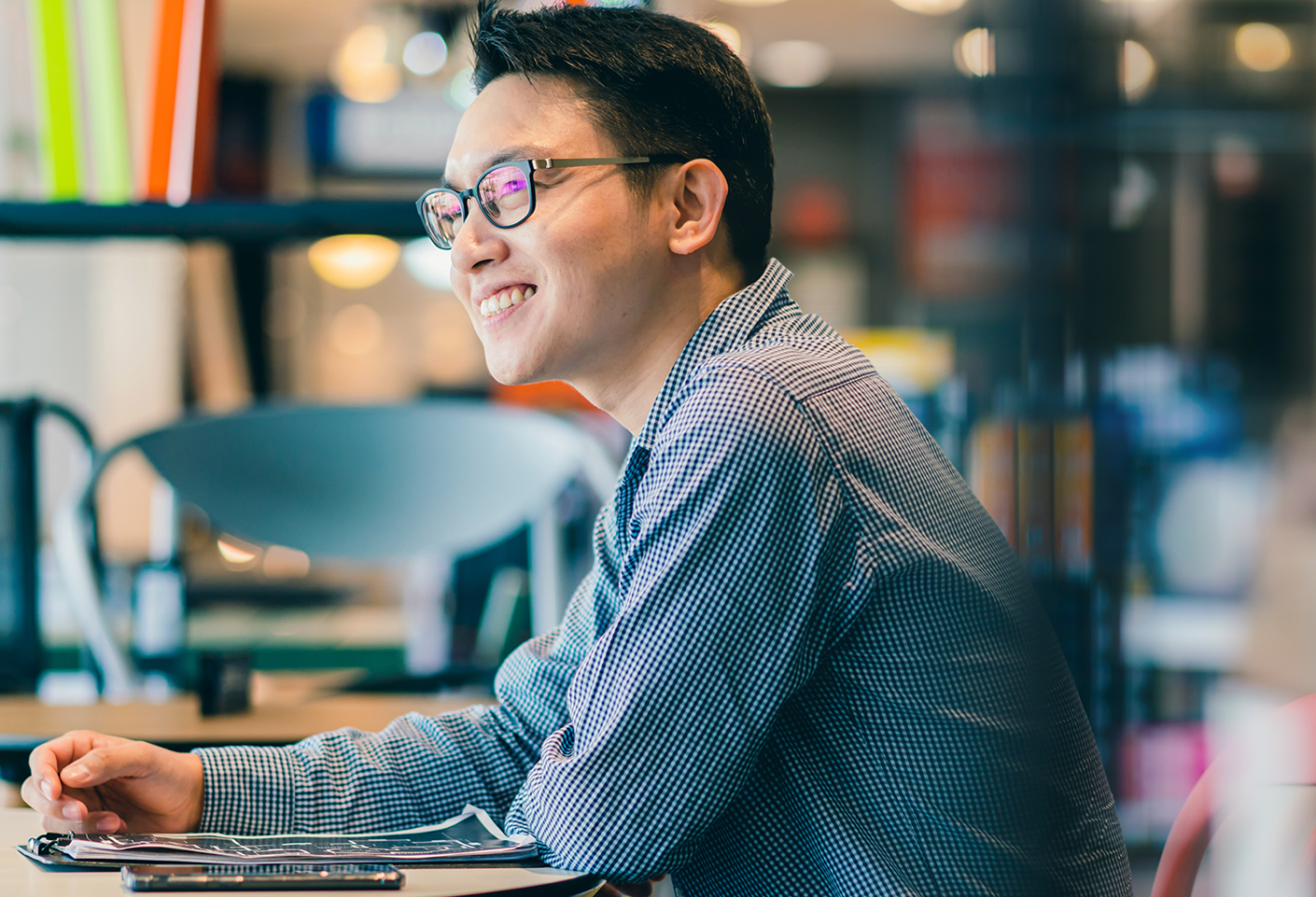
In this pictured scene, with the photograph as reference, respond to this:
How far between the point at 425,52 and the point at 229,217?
13.5 ft

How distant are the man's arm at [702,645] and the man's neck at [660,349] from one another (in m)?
0.26

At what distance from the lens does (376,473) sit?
2129mm

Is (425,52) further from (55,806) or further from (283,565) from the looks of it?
(55,806)

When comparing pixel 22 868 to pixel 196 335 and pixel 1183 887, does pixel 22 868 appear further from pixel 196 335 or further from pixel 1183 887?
pixel 196 335

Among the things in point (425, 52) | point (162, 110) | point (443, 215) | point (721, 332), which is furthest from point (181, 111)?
point (425, 52)

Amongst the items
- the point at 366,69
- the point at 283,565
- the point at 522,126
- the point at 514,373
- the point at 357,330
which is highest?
the point at 366,69

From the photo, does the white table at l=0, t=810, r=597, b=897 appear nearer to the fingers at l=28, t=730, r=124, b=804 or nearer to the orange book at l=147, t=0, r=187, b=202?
the fingers at l=28, t=730, r=124, b=804

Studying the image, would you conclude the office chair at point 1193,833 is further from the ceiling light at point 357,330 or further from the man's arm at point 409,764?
the ceiling light at point 357,330

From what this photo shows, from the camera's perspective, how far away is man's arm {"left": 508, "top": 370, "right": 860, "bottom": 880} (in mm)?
735

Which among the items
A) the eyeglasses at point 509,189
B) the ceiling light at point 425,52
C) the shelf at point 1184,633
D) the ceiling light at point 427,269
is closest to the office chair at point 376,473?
the eyeglasses at point 509,189

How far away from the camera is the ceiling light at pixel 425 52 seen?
5.39 m

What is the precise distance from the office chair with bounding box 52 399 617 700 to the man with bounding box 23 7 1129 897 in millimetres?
978

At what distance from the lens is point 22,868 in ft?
2.49

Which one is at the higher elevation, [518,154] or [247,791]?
[518,154]
